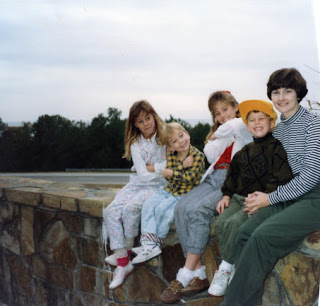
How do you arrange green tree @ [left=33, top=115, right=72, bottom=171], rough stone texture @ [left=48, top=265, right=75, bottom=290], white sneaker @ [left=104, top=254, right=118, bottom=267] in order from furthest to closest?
rough stone texture @ [left=48, top=265, right=75, bottom=290]
green tree @ [left=33, top=115, right=72, bottom=171]
white sneaker @ [left=104, top=254, right=118, bottom=267]

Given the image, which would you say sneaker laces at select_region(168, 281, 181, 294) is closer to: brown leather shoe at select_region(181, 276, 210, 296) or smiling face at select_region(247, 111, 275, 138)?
brown leather shoe at select_region(181, 276, 210, 296)

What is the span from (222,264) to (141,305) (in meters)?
0.67

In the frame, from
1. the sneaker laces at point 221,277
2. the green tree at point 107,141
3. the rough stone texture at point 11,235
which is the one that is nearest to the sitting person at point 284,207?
the sneaker laces at point 221,277

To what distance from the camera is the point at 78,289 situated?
2.66 m

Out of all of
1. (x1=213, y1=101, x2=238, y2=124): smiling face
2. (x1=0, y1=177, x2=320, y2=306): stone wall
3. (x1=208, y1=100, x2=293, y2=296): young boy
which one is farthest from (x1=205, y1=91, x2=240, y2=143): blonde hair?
(x1=0, y1=177, x2=320, y2=306): stone wall

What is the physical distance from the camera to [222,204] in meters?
1.93

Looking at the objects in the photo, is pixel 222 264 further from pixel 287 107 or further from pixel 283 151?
pixel 287 107

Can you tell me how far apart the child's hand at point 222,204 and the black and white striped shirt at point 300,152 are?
0.24m

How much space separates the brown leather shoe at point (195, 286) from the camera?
198 centimetres

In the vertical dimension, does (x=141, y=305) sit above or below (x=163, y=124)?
below

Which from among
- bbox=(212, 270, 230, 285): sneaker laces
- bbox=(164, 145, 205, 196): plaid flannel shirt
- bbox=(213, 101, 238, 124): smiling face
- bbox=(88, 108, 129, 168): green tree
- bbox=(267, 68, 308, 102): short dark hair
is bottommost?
bbox=(212, 270, 230, 285): sneaker laces

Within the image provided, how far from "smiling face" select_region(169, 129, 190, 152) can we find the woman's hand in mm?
435

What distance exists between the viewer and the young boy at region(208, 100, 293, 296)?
5.78 ft

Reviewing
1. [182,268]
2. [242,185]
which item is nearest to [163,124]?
[242,185]
